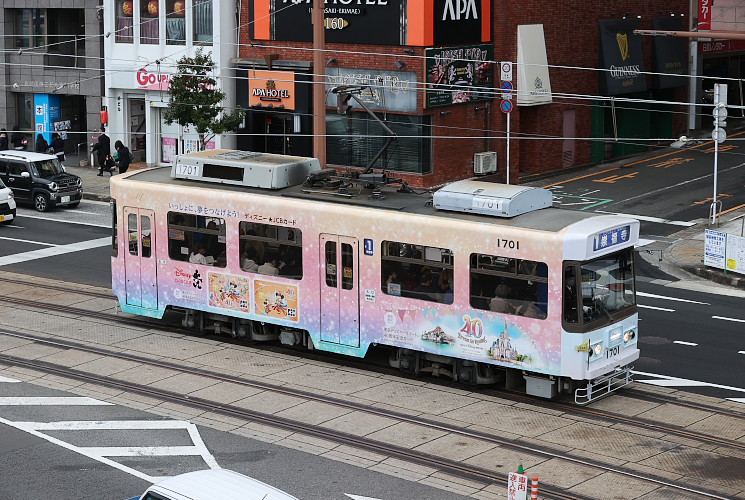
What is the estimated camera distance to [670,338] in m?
23.6

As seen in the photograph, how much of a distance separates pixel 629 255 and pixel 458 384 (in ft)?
11.6

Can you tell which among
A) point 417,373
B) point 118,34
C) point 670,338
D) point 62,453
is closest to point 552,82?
point 118,34

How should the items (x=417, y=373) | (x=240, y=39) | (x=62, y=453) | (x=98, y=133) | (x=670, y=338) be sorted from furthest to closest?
(x=98, y=133), (x=240, y=39), (x=670, y=338), (x=417, y=373), (x=62, y=453)

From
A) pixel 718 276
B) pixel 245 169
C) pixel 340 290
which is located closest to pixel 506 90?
pixel 718 276

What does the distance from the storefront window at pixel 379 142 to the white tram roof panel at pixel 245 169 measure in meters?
15.9

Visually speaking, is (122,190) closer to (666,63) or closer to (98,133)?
(98,133)

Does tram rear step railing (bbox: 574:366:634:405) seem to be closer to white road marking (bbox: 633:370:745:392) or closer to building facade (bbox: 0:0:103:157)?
white road marking (bbox: 633:370:745:392)

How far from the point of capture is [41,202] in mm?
38281

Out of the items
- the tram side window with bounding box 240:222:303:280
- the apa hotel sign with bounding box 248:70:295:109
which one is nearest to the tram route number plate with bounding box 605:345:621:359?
the tram side window with bounding box 240:222:303:280

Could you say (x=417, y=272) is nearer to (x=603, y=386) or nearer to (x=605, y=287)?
(x=605, y=287)

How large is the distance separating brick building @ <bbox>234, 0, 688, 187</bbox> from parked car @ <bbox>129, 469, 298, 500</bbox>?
26.7 meters

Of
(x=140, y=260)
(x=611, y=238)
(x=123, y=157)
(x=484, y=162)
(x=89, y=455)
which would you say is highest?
(x=123, y=157)

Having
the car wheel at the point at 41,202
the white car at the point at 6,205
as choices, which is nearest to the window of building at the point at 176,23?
the car wheel at the point at 41,202

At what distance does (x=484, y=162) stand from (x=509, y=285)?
78.3 ft
